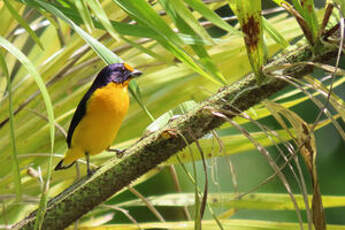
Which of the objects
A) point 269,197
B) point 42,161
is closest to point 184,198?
point 269,197

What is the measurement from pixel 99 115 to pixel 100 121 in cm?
1

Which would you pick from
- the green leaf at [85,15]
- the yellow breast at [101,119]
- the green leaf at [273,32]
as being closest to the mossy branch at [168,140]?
the green leaf at [273,32]

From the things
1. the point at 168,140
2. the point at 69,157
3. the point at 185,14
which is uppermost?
the point at 185,14

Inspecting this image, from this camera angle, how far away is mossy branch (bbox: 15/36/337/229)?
0.65 m

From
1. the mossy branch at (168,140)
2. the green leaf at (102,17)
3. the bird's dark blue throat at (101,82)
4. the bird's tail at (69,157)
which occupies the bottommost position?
the bird's tail at (69,157)

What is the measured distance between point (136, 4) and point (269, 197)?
73 cm

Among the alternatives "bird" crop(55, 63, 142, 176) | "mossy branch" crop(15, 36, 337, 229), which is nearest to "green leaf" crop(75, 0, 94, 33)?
"mossy branch" crop(15, 36, 337, 229)

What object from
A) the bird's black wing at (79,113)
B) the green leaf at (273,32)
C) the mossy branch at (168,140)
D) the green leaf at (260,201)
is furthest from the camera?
the bird's black wing at (79,113)

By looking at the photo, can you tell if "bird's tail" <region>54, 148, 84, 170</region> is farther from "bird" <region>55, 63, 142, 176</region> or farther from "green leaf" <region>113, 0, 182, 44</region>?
"green leaf" <region>113, 0, 182, 44</region>

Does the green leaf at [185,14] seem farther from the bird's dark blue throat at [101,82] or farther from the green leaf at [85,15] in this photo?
the bird's dark blue throat at [101,82]

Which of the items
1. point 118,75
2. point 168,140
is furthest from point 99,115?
point 168,140

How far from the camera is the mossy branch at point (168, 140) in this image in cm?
65

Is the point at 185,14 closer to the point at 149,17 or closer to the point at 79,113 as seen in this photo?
the point at 149,17

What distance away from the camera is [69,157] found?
135 centimetres
